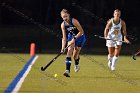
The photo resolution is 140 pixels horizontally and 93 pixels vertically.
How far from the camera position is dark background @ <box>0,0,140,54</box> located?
111ft

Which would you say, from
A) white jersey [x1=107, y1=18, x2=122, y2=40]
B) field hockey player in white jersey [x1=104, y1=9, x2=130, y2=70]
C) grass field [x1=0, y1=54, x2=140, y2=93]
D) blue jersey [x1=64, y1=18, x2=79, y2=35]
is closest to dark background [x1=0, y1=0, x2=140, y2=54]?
field hockey player in white jersey [x1=104, y1=9, x2=130, y2=70]

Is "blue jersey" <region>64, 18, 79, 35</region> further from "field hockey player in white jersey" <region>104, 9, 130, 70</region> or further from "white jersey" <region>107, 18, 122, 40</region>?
"white jersey" <region>107, 18, 122, 40</region>

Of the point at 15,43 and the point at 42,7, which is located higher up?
the point at 42,7

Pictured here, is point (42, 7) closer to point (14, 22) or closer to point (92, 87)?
point (14, 22)

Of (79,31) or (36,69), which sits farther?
(36,69)

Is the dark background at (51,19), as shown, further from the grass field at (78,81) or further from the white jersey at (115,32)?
the grass field at (78,81)

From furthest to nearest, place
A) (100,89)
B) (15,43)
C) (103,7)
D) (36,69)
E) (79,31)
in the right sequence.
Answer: (103,7) → (15,43) → (36,69) → (79,31) → (100,89)

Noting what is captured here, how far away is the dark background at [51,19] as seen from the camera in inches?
1331

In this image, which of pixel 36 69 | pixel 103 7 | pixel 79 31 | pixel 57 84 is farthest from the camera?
pixel 103 7

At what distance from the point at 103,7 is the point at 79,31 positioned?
21.6 metres

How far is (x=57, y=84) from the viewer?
12.5 meters

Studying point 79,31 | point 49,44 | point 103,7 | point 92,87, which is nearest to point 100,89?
point 92,87

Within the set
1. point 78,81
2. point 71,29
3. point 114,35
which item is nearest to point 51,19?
point 114,35

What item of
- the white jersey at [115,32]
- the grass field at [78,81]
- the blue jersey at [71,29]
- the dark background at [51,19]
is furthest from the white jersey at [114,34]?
the dark background at [51,19]
